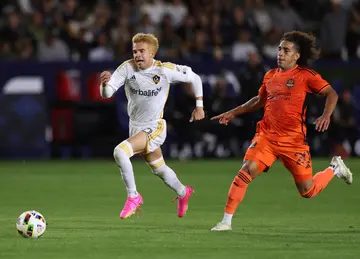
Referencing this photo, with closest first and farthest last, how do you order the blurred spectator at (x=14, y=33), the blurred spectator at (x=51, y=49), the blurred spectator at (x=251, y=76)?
the blurred spectator at (x=251, y=76) → the blurred spectator at (x=51, y=49) → the blurred spectator at (x=14, y=33)

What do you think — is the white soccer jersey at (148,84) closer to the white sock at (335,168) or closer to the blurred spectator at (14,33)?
the white sock at (335,168)

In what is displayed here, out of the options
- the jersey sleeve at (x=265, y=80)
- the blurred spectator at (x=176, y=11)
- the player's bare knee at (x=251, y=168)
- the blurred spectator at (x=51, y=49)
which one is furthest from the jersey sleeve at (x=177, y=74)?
the blurred spectator at (x=176, y=11)

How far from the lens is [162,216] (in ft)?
39.4

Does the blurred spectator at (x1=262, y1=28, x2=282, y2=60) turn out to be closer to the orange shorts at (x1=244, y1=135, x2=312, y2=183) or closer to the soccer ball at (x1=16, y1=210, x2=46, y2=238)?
the orange shorts at (x1=244, y1=135, x2=312, y2=183)

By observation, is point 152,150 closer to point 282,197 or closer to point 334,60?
point 282,197

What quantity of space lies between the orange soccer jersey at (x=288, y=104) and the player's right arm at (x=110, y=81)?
1.69 metres

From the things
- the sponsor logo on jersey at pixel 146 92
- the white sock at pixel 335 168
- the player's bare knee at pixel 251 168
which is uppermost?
the sponsor logo on jersey at pixel 146 92

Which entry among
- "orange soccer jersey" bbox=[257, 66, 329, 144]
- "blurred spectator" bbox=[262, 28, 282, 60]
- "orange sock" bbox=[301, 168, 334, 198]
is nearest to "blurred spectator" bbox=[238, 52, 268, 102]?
"blurred spectator" bbox=[262, 28, 282, 60]

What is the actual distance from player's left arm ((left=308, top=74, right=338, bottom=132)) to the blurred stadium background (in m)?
10.7

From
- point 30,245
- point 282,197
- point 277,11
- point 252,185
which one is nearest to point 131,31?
point 277,11

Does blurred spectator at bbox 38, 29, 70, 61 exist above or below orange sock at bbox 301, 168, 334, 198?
below

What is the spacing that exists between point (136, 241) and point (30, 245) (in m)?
0.96

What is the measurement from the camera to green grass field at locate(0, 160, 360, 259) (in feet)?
28.6

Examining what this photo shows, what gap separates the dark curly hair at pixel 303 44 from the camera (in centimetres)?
1049
